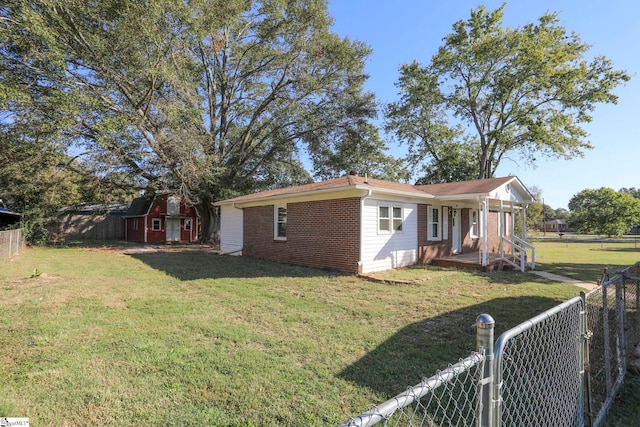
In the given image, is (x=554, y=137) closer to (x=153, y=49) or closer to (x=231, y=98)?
(x=231, y=98)

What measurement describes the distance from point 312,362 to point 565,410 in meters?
2.40

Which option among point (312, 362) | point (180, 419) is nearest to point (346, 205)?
point (312, 362)

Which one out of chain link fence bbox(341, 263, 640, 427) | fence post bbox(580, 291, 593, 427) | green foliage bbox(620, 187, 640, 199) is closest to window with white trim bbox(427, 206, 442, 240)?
chain link fence bbox(341, 263, 640, 427)

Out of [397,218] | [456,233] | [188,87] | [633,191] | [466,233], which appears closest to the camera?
[397,218]

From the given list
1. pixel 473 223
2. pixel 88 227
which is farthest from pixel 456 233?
pixel 88 227

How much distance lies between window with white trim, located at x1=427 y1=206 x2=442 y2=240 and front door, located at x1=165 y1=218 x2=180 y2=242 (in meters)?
22.1

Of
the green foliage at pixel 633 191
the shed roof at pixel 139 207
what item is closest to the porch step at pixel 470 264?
the shed roof at pixel 139 207

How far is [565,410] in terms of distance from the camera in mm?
2469

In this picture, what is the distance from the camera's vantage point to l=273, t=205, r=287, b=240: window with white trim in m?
13.3

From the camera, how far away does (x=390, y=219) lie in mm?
Result: 11195

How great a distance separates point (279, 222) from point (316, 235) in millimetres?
2486

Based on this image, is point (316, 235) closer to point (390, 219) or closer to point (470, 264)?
point (390, 219)

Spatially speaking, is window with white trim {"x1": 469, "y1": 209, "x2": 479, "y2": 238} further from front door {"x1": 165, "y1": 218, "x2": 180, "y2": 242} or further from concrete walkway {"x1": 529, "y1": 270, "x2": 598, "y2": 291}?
front door {"x1": 165, "y1": 218, "x2": 180, "y2": 242}

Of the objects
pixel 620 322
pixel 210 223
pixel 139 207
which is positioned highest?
pixel 139 207
